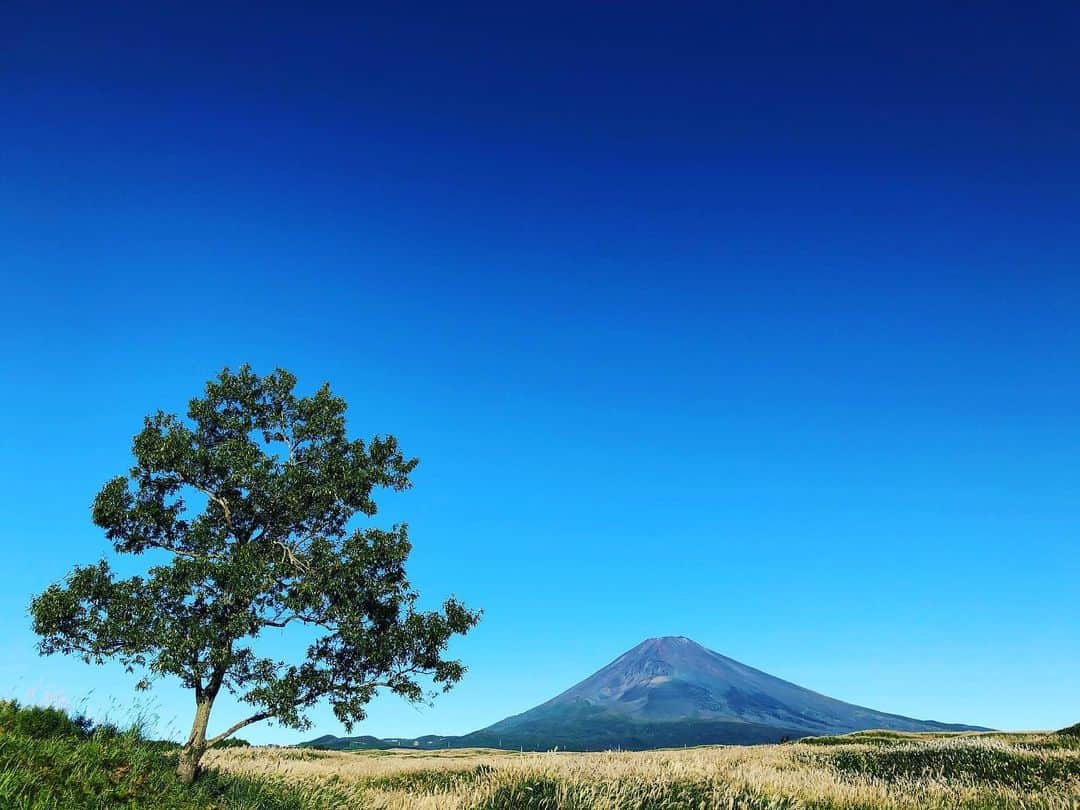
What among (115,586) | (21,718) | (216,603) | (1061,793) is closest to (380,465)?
(216,603)

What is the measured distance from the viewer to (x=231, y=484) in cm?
2195

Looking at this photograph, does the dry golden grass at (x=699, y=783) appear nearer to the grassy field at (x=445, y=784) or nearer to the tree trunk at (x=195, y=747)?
the grassy field at (x=445, y=784)

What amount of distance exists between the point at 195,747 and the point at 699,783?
1347 cm

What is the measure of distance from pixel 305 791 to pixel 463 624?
6.34m

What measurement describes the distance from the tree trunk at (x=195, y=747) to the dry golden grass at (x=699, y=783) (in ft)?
8.28

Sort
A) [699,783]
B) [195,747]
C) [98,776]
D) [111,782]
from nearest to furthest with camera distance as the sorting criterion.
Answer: [98,776], [111,782], [699,783], [195,747]

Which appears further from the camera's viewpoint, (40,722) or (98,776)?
(40,722)

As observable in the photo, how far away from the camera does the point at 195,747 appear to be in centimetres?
1853

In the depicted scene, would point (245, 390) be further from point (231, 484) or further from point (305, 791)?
point (305, 791)

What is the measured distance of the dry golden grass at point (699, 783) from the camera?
50.2 ft

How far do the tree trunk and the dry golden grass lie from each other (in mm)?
2524

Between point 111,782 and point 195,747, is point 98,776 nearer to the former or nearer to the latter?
point 111,782

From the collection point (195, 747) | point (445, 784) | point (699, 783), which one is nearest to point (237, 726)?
point (195, 747)

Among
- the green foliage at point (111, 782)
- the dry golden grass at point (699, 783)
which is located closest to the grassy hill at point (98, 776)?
the green foliage at point (111, 782)
